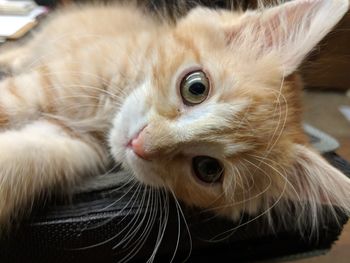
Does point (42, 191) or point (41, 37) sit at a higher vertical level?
point (41, 37)

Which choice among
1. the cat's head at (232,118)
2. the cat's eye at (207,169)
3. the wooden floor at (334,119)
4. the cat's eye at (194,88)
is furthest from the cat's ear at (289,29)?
the wooden floor at (334,119)

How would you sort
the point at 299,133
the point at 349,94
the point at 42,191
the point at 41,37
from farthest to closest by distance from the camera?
the point at 349,94 → the point at 41,37 → the point at 299,133 → the point at 42,191

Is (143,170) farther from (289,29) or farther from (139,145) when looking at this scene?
(289,29)

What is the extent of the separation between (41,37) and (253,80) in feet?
2.64

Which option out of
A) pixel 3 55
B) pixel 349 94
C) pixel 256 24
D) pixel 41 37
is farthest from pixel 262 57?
pixel 349 94

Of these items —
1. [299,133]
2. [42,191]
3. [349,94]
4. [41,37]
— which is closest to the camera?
[42,191]

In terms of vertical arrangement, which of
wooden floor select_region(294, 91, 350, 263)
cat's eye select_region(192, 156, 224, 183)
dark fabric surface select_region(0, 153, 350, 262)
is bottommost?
wooden floor select_region(294, 91, 350, 263)

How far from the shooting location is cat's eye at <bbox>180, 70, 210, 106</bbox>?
0.86 meters

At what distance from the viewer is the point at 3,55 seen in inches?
57.1

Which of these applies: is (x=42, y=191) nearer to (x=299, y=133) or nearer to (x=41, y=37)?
(x=299, y=133)

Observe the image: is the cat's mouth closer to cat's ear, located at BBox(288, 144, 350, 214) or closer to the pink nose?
the pink nose

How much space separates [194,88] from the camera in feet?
2.83

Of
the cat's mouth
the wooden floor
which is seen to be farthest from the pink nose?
the wooden floor

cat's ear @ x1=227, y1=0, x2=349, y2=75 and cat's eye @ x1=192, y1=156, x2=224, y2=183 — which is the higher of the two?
cat's ear @ x1=227, y1=0, x2=349, y2=75
